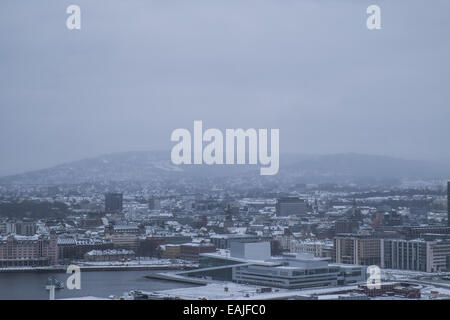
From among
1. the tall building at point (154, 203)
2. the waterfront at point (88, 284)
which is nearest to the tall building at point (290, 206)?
the tall building at point (154, 203)

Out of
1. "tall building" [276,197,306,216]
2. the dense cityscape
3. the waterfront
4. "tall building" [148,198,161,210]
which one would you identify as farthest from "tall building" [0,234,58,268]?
"tall building" [276,197,306,216]

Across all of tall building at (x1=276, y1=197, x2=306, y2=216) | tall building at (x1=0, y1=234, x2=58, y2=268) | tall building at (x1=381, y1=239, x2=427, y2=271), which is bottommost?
tall building at (x1=381, y1=239, x2=427, y2=271)

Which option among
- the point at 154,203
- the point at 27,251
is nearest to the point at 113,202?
the point at 154,203

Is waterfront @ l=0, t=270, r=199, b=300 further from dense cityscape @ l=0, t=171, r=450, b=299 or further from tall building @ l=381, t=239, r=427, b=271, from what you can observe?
tall building @ l=381, t=239, r=427, b=271

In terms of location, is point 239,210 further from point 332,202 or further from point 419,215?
point 419,215

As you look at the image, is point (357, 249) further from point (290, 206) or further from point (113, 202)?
point (113, 202)
